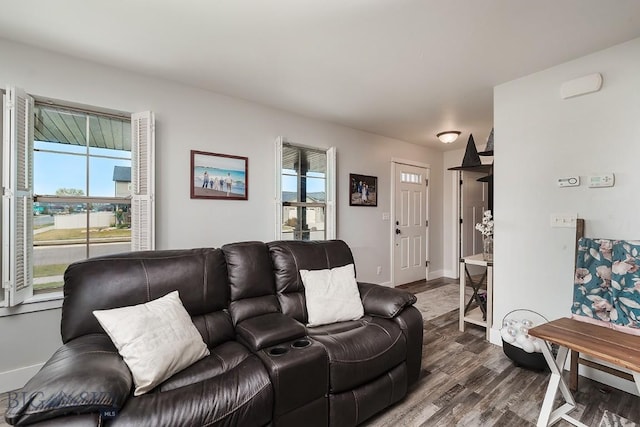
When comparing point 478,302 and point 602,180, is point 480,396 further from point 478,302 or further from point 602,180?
point 602,180

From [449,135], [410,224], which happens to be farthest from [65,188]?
[410,224]

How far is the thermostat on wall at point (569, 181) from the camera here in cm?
221

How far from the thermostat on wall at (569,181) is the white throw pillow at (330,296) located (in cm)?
186

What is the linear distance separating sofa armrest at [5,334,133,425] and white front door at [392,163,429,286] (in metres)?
4.02

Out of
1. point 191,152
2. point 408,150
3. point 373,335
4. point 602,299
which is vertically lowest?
point 373,335

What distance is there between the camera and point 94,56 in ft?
7.25

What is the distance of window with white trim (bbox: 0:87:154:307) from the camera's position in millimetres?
1935

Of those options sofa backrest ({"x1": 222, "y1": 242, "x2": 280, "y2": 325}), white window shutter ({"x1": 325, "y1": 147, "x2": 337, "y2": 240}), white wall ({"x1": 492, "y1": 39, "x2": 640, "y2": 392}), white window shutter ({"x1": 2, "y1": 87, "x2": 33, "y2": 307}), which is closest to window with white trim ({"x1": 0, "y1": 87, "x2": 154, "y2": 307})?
white window shutter ({"x1": 2, "y1": 87, "x2": 33, "y2": 307})

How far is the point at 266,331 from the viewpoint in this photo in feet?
5.52

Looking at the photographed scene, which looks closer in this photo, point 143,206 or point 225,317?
point 225,317

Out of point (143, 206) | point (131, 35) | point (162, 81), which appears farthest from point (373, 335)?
point (162, 81)

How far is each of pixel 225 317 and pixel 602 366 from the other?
266 cm

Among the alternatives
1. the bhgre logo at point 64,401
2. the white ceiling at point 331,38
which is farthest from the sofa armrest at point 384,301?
the white ceiling at point 331,38

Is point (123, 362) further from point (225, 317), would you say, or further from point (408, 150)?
point (408, 150)
